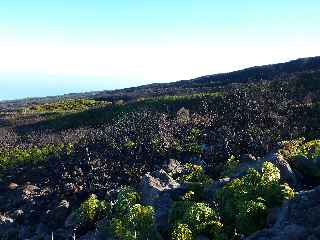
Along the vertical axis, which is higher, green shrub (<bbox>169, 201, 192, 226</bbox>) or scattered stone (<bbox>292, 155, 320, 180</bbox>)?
scattered stone (<bbox>292, 155, 320, 180</bbox>)

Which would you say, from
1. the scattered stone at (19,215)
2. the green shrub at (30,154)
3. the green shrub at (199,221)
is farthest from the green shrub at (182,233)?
the green shrub at (30,154)

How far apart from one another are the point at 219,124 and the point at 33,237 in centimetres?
2187

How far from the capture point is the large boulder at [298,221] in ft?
46.0

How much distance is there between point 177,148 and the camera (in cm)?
3719

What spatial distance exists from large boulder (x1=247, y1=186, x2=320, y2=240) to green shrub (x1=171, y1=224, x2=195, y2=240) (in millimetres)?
2897

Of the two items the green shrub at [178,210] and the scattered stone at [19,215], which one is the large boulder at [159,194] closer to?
the green shrub at [178,210]

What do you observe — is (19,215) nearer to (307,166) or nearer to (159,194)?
(159,194)

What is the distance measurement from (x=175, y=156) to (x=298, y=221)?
2178cm

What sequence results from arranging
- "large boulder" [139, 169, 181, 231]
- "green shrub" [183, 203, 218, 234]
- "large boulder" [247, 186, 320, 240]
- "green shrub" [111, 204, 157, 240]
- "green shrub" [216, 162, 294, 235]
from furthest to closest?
"large boulder" [139, 169, 181, 231], "green shrub" [111, 204, 157, 240], "green shrub" [183, 203, 218, 234], "green shrub" [216, 162, 294, 235], "large boulder" [247, 186, 320, 240]

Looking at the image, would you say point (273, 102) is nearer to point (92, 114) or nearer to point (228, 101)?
point (228, 101)

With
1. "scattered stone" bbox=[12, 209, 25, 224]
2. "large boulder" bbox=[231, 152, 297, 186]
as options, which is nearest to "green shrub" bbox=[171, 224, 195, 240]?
"large boulder" bbox=[231, 152, 297, 186]

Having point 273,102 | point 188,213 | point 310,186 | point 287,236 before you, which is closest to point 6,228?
point 188,213

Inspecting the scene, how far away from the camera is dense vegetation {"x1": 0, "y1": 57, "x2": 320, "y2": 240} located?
60.0 ft

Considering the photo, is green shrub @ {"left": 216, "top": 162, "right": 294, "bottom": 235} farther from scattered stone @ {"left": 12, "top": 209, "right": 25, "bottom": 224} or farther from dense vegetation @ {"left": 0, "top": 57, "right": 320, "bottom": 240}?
scattered stone @ {"left": 12, "top": 209, "right": 25, "bottom": 224}
